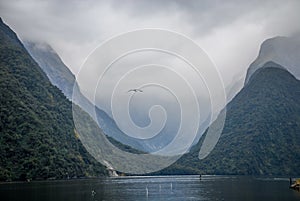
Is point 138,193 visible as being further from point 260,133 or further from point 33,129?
point 260,133

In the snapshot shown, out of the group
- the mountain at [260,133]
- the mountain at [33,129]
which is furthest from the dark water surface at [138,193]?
the mountain at [260,133]

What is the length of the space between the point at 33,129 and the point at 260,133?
90.2m

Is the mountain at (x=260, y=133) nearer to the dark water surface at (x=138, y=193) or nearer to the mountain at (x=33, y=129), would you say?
the mountain at (x=33, y=129)

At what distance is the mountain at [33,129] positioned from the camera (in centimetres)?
9138

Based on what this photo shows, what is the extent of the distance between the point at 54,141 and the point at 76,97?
60.7 meters

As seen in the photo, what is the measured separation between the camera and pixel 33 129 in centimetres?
10244

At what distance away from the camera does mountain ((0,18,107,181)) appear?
3597 inches

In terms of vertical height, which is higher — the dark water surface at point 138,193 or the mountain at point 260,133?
the mountain at point 260,133

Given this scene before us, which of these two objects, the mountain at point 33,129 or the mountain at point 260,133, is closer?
the mountain at point 33,129

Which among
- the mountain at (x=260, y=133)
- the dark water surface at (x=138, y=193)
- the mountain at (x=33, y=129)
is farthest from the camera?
the mountain at (x=260, y=133)

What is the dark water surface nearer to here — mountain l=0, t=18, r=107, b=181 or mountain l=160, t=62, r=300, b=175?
mountain l=0, t=18, r=107, b=181

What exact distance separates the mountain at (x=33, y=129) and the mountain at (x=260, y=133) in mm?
48579

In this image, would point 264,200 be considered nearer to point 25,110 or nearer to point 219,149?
point 25,110

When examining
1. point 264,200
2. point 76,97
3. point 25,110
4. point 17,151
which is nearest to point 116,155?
point 76,97
